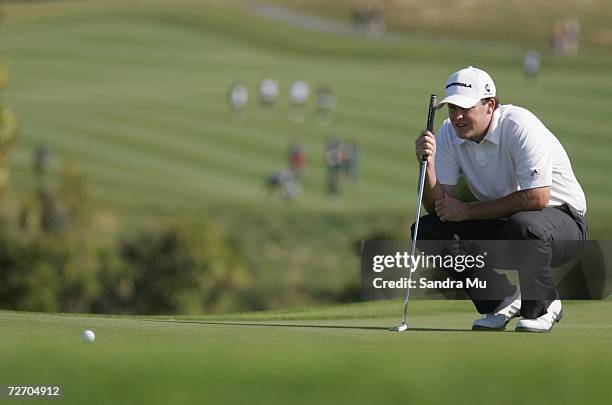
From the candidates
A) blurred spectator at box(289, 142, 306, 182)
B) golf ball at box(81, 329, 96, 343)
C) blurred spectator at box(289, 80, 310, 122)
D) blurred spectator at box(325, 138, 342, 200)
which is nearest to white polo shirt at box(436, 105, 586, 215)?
golf ball at box(81, 329, 96, 343)

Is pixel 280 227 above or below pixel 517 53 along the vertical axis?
below

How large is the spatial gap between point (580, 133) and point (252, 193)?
1403cm

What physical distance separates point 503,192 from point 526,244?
0.48m

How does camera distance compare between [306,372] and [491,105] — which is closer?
[306,372]

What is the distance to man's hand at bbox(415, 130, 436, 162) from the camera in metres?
7.47

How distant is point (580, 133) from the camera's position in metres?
45.8

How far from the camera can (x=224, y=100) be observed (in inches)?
2109

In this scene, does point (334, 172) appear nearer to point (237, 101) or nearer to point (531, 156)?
point (237, 101)

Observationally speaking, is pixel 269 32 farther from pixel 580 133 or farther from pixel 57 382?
pixel 57 382

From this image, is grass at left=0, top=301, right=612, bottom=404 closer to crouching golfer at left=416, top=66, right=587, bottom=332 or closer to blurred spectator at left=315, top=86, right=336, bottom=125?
crouching golfer at left=416, top=66, right=587, bottom=332

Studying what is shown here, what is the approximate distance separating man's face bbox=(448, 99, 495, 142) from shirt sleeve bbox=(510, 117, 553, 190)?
0.21 meters

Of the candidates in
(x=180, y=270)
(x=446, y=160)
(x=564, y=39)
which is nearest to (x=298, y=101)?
(x=564, y=39)

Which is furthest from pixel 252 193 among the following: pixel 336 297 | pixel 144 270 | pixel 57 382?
pixel 57 382

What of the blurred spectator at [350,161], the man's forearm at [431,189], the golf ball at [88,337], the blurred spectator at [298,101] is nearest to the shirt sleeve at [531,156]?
the man's forearm at [431,189]
